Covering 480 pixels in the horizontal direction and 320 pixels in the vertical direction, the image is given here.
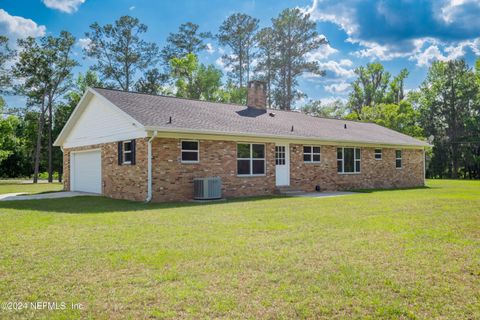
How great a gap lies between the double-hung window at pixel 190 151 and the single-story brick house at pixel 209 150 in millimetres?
38

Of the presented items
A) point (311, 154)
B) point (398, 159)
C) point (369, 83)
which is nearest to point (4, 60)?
point (311, 154)

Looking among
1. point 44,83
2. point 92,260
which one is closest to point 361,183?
point 92,260

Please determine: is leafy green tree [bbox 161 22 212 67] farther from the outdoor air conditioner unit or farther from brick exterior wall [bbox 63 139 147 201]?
the outdoor air conditioner unit

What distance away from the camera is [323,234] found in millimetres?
6891

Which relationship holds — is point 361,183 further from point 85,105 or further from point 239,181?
point 85,105

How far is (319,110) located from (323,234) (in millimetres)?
43920

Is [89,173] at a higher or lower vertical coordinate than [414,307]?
higher

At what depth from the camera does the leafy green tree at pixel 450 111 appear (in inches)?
1580

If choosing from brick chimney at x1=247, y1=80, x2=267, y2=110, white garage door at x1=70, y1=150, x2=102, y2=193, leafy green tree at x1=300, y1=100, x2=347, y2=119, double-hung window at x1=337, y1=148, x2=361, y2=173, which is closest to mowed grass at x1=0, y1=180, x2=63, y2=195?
white garage door at x1=70, y1=150, x2=102, y2=193

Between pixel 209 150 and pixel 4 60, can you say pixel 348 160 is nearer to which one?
pixel 209 150

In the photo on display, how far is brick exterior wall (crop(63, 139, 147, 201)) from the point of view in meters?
13.8

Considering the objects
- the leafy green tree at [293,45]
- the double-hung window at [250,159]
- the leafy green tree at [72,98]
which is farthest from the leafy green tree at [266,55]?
the double-hung window at [250,159]

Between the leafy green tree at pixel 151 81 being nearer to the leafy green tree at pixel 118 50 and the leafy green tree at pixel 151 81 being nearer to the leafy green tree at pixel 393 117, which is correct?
the leafy green tree at pixel 118 50

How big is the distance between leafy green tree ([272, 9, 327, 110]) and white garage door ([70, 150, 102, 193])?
2439 centimetres
